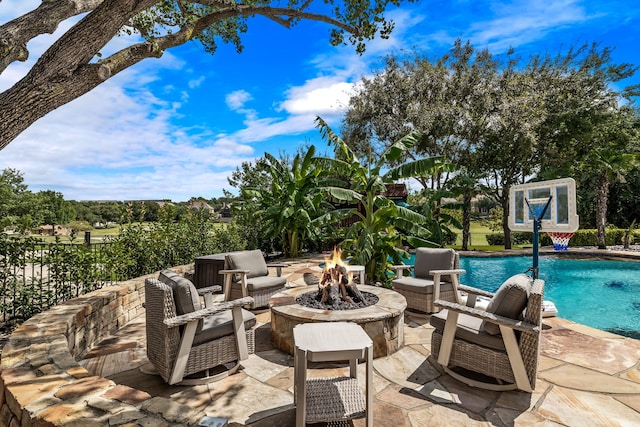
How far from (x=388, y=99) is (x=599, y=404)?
1518 centimetres

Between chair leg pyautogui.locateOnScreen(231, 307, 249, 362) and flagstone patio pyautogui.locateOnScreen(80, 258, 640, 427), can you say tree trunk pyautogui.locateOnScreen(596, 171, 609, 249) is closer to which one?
flagstone patio pyautogui.locateOnScreen(80, 258, 640, 427)

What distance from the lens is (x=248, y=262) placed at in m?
5.44

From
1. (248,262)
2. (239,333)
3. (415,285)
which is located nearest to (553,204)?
(415,285)

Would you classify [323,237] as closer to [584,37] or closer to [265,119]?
[265,119]

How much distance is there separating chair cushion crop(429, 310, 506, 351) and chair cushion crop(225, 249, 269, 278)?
10.2 ft

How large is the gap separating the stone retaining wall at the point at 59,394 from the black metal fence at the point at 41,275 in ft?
A: 3.41

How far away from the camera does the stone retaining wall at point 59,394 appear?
1.71 m

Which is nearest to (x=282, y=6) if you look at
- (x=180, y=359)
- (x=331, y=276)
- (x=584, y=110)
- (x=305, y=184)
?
(x=305, y=184)

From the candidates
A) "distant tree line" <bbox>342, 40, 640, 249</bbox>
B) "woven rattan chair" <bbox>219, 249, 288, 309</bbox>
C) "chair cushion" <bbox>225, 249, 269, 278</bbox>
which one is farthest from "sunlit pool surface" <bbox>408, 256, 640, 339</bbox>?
"chair cushion" <bbox>225, 249, 269, 278</bbox>

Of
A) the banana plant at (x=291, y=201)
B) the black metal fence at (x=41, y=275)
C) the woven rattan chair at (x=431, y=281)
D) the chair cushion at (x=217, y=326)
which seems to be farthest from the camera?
the banana plant at (x=291, y=201)

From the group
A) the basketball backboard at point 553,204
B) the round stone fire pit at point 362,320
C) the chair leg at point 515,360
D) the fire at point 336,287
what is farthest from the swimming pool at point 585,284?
the fire at point 336,287

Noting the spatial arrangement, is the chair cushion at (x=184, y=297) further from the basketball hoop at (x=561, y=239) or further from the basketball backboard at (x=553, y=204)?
the basketball hoop at (x=561, y=239)

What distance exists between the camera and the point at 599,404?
2670 millimetres

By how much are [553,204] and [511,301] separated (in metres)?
4.80
